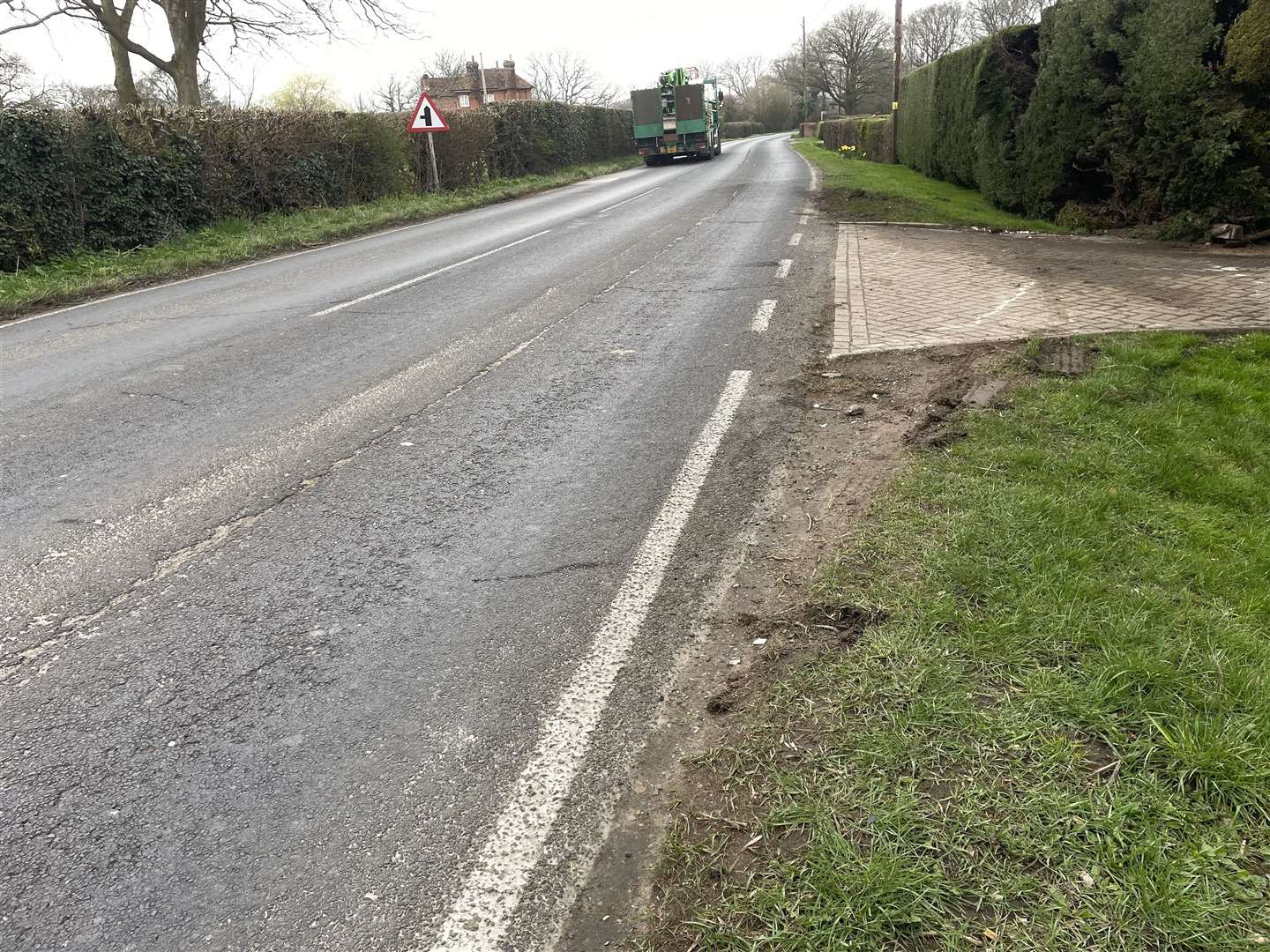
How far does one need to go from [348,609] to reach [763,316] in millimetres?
5611

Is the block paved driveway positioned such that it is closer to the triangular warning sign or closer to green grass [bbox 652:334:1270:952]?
green grass [bbox 652:334:1270:952]

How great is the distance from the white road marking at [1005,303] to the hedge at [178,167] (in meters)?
13.2

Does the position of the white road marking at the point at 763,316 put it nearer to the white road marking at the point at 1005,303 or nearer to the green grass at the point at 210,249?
the white road marking at the point at 1005,303

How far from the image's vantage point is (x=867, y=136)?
114 feet

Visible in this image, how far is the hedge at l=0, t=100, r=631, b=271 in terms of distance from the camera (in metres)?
12.7

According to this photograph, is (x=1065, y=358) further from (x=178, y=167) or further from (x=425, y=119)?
(x=425, y=119)

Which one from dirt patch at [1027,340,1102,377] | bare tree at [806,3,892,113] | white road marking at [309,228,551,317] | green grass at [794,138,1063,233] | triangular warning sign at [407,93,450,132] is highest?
bare tree at [806,3,892,113]

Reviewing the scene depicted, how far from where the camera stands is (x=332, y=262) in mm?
13180

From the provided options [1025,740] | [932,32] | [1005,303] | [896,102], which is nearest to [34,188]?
[1005,303]

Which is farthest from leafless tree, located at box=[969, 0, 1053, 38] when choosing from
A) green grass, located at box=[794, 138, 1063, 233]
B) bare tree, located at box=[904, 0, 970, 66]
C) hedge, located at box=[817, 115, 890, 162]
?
green grass, located at box=[794, 138, 1063, 233]

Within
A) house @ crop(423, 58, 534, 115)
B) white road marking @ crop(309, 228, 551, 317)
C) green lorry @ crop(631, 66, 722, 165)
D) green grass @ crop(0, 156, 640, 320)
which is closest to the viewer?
white road marking @ crop(309, 228, 551, 317)

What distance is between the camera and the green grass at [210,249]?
440 inches

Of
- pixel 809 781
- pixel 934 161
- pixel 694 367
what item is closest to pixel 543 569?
pixel 809 781

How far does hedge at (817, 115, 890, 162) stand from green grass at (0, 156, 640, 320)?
1630 centimetres
